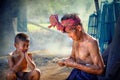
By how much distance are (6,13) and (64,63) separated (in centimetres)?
804

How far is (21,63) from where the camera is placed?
4039 millimetres

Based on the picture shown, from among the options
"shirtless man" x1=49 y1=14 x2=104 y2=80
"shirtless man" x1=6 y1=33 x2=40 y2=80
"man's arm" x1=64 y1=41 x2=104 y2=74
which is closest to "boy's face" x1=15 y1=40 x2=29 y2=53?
"shirtless man" x1=6 y1=33 x2=40 y2=80

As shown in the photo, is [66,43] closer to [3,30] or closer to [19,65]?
[3,30]

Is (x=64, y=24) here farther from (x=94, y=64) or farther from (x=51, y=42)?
(x=51, y=42)

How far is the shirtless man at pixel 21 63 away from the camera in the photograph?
12.8 ft

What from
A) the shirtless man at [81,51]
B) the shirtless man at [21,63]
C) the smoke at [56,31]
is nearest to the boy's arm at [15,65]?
the shirtless man at [21,63]

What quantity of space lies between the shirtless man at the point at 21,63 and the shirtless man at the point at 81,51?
0.78 meters

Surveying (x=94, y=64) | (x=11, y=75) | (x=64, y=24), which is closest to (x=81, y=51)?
(x=94, y=64)

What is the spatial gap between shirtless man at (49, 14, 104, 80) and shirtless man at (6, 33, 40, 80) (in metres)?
0.78

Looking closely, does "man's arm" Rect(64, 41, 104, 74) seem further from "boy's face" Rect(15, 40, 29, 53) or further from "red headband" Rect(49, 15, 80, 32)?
"boy's face" Rect(15, 40, 29, 53)

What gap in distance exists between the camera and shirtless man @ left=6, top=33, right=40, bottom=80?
12.8ft

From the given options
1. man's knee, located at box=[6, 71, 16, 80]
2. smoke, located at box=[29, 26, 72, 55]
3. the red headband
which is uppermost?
the red headband

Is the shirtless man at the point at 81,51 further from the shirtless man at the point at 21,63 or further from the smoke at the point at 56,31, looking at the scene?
the smoke at the point at 56,31

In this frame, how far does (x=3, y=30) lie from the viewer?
11.1 m
